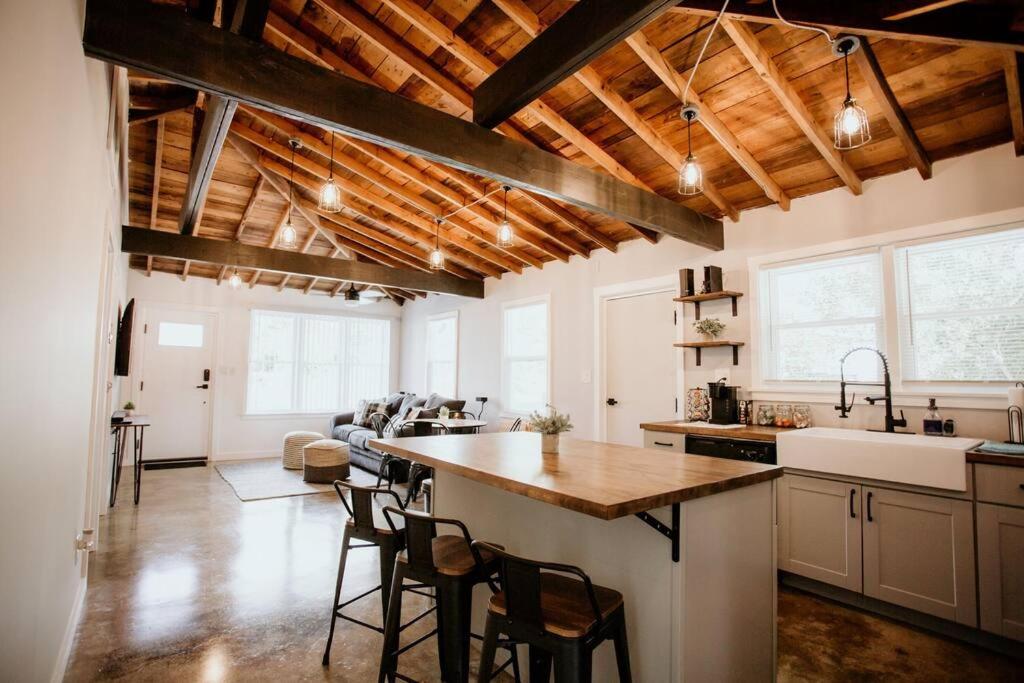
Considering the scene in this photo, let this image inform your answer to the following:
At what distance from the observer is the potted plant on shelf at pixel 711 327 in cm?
421

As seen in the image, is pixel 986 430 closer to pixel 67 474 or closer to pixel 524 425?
pixel 524 425

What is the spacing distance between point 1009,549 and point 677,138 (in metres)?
3.01

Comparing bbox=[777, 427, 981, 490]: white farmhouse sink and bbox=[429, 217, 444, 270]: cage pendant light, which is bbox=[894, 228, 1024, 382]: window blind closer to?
bbox=[777, 427, 981, 490]: white farmhouse sink

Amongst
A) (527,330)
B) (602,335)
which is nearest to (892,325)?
(602,335)

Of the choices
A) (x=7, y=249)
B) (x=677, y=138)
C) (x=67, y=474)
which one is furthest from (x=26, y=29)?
(x=677, y=138)

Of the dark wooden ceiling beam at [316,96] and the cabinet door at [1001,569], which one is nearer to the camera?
the dark wooden ceiling beam at [316,96]

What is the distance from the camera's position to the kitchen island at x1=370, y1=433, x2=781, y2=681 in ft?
5.19

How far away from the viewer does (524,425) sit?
5992mm

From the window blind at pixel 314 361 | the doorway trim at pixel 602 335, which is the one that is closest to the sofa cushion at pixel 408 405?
the window blind at pixel 314 361

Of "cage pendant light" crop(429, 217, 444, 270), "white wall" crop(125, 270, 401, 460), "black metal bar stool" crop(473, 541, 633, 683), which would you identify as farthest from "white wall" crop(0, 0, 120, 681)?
"white wall" crop(125, 270, 401, 460)

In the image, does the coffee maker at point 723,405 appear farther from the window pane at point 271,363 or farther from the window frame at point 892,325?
the window pane at point 271,363

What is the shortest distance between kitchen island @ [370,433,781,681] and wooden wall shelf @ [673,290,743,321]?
2.26m

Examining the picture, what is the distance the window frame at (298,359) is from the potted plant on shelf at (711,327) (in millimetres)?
6275

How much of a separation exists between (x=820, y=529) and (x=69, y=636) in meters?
4.07
